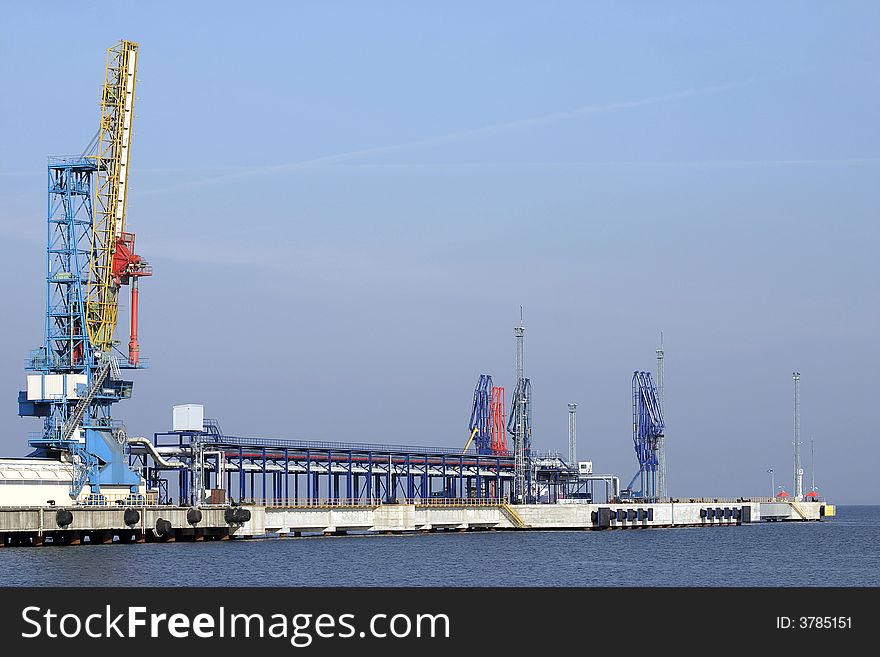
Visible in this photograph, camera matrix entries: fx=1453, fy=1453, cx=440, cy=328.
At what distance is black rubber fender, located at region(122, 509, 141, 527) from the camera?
105 metres

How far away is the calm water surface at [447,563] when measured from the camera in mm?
77938

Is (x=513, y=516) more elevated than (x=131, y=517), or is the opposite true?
(x=131, y=517)

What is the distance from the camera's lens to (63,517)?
9969 cm

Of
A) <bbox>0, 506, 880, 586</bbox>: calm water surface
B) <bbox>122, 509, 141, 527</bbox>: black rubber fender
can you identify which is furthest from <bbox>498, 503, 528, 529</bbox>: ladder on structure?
<bbox>122, 509, 141, 527</bbox>: black rubber fender

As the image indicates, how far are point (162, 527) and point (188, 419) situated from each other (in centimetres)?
1666

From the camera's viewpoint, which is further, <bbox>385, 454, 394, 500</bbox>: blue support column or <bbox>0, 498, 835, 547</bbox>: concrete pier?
<bbox>385, 454, 394, 500</bbox>: blue support column

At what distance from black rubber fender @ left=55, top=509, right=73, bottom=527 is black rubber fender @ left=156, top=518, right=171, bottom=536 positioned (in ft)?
29.1

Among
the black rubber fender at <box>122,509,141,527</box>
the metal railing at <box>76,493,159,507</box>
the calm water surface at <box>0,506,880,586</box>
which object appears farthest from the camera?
the metal railing at <box>76,493,159,507</box>

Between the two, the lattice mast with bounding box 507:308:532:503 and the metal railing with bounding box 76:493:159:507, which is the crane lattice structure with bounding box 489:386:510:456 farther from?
the metal railing with bounding box 76:493:159:507

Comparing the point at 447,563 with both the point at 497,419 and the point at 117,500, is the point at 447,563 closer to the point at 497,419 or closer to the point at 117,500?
the point at 117,500

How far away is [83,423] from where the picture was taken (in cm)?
11094

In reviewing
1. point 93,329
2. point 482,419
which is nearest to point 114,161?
point 93,329
